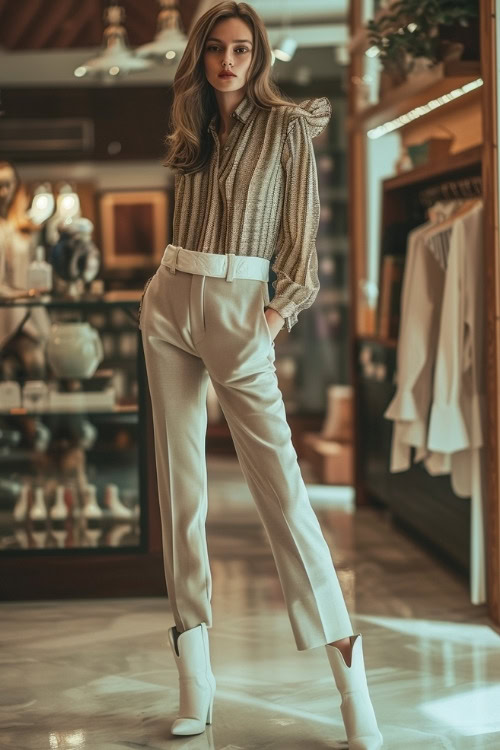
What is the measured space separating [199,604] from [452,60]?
2.22 metres

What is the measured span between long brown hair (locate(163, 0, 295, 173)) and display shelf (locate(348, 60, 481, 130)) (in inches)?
53.4

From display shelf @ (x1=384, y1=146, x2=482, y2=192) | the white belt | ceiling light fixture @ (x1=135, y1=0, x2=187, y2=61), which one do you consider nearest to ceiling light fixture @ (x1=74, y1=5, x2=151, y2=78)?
ceiling light fixture @ (x1=135, y1=0, x2=187, y2=61)

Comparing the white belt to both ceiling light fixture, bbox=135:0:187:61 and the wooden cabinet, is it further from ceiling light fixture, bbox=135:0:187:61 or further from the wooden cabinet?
ceiling light fixture, bbox=135:0:187:61

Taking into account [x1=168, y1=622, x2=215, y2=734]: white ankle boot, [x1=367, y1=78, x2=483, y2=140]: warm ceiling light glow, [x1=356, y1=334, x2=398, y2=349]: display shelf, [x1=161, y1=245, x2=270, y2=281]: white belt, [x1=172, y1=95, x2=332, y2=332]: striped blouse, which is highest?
[x1=367, y1=78, x2=483, y2=140]: warm ceiling light glow

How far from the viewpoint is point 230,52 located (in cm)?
227

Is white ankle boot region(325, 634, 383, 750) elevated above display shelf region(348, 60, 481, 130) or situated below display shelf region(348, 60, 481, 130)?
below

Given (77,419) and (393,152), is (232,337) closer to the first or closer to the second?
(77,419)

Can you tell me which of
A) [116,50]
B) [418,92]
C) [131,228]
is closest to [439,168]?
[418,92]

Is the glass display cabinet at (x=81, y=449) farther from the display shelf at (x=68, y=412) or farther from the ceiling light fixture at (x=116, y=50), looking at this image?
the ceiling light fixture at (x=116, y=50)

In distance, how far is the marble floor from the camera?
2471mm

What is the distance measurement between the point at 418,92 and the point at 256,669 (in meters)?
2.40

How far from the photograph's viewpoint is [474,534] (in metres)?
3.56

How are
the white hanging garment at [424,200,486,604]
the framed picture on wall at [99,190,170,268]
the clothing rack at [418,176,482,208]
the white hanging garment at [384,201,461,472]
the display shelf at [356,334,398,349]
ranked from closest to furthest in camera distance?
the white hanging garment at [424,200,486,604] → the white hanging garment at [384,201,461,472] → the clothing rack at [418,176,482,208] → the display shelf at [356,334,398,349] → the framed picture on wall at [99,190,170,268]

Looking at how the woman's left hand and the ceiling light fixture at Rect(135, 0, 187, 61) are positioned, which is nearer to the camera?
the woman's left hand
